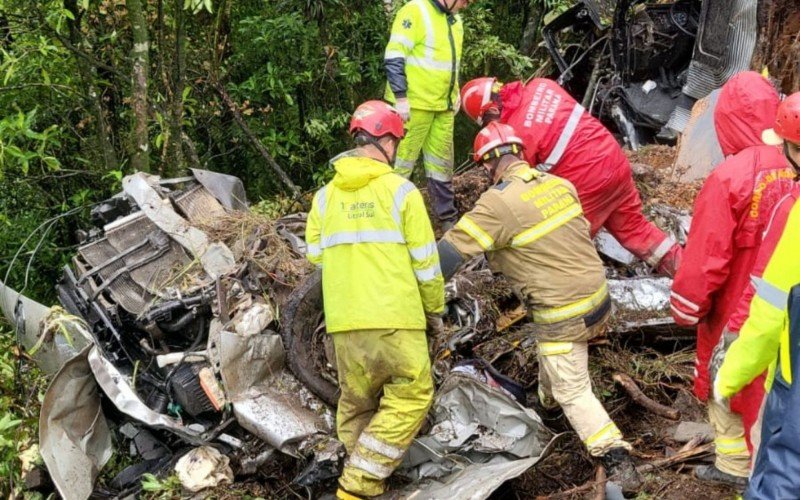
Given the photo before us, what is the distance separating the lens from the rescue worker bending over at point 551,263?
3.18 meters

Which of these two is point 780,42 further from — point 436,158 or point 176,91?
point 176,91

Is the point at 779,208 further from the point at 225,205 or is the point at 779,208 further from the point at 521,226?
the point at 225,205

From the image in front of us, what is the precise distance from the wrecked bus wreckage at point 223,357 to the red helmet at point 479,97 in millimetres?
1035

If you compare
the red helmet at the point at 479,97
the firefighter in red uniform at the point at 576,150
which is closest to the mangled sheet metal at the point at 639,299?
the firefighter in red uniform at the point at 576,150

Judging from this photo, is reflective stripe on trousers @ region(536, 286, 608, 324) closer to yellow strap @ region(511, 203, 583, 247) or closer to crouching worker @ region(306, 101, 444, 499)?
yellow strap @ region(511, 203, 583, 247)

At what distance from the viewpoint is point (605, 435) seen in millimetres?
3260

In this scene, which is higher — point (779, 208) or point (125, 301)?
point (779, 208)

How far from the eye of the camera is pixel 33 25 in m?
5.30

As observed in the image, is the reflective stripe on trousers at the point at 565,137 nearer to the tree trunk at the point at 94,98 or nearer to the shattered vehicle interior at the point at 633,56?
the shattered vehicle interior at the point at 633,56

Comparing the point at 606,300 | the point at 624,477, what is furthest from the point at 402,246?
the point at 624,477

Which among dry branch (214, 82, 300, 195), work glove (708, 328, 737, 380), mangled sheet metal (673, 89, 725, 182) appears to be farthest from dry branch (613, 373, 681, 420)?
dry branch (214, 82, 300, 195)

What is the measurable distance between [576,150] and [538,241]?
1115 mm

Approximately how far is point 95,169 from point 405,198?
4.04 meters

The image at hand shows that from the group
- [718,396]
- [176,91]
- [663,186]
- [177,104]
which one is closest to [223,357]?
[718,396]
